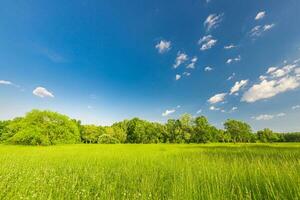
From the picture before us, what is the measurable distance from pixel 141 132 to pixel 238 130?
42402 millimetres

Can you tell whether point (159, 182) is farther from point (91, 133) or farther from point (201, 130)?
point (91, 133)

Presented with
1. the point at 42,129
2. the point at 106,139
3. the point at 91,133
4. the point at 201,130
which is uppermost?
the point at 201,130

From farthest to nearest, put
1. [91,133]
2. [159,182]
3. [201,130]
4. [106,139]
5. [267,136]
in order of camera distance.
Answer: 1. [267,136]
2. [91,133]
3. [106,139]
4. [201,130]
5. [159,182]

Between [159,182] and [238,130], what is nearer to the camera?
[159,182]

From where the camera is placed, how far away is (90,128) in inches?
2982

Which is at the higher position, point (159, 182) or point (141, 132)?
point (141, 132)

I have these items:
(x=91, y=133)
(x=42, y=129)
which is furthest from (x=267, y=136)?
(x=42, y=129)

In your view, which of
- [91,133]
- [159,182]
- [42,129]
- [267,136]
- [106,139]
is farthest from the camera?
[267,136]

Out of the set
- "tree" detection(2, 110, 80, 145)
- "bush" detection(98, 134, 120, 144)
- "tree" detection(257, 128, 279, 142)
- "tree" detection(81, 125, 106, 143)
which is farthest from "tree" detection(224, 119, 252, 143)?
"tree" detection(2, 110, 80, 145)

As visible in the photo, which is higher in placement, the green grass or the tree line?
the tree line

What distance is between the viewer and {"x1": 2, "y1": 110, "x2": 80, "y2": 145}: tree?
140ft

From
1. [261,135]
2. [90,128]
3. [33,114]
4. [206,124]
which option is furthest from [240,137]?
[33,114]

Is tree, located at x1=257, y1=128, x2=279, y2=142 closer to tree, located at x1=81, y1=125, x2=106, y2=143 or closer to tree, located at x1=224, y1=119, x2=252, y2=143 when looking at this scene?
tree, located at x1=224, y1=119, x2=252, y2=143

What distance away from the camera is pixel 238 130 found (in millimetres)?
78625
